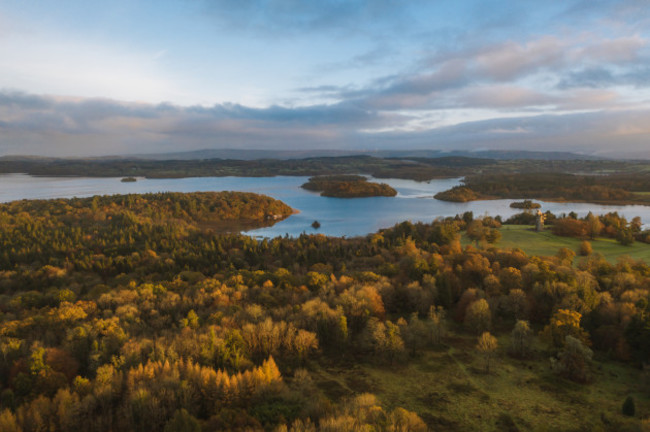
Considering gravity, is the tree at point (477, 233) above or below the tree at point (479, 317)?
above

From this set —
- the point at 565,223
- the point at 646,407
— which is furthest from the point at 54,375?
the point at 565,223

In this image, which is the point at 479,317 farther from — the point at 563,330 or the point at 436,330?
the point at 563,330

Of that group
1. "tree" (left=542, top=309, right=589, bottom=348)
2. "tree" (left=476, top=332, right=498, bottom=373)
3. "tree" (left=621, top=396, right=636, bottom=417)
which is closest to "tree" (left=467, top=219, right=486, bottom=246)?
"tree" (left=542, top=309, right=589, bottom=348)

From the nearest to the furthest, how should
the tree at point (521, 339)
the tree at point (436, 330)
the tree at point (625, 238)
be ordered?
the tree at point (521, 339), the tree at point (436, 330), the tree at point (625, 238)

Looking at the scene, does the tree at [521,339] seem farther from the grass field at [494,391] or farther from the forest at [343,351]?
the grass field at [494,391]

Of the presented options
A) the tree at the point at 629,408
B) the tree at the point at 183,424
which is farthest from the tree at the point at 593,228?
the tree at the point at 183,424
